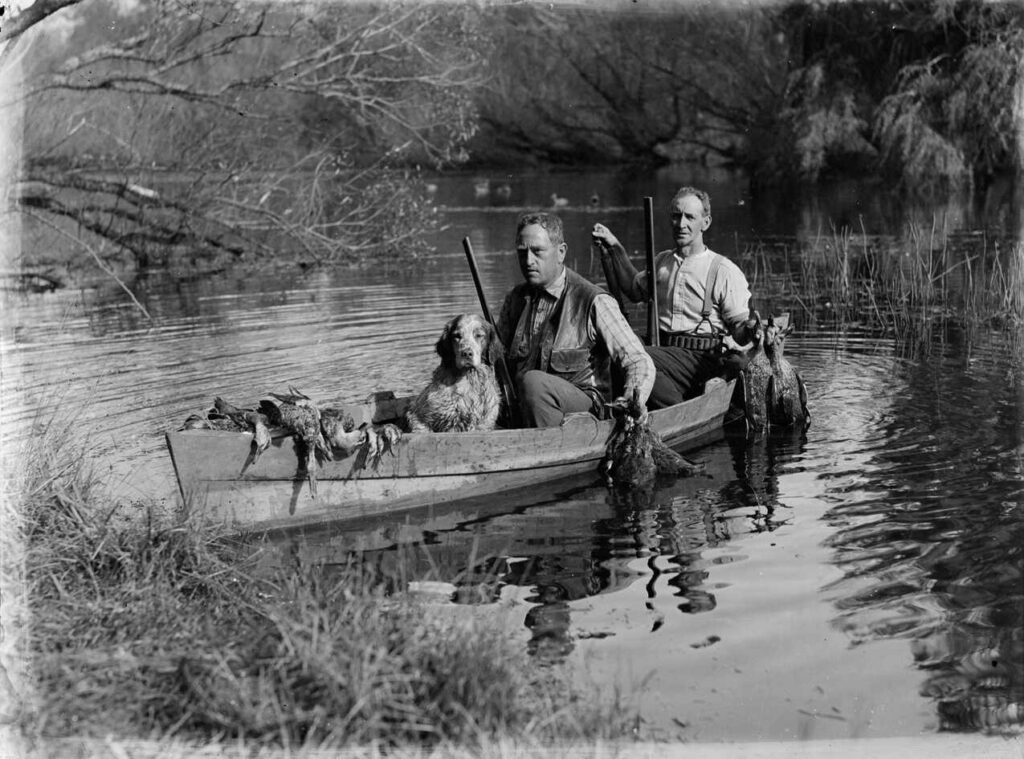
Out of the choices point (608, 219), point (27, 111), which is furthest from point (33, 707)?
point (608, 219)

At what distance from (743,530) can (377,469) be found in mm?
2138

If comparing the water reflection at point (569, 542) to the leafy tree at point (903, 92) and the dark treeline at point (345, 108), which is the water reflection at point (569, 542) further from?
the leafy tree at point (903, 92)

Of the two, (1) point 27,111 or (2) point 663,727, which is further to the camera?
(1) point 27,111

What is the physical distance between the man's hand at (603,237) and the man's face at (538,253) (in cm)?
133

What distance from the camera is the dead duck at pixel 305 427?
6855 mm

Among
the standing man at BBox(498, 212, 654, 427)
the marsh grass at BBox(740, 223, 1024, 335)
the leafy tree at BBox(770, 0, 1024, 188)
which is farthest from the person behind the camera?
the leafy tree at BBox(770, 0, 1024, 188)

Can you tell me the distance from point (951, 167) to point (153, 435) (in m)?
18.8

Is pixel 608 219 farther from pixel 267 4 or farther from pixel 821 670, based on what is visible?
pixel 821 670

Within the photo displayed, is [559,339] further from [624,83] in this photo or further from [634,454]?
[624,83]

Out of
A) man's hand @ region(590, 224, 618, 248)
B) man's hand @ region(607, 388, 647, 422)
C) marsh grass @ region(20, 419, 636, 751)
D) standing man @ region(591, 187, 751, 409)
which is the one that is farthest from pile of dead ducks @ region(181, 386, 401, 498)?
standing man @ region(591, 187, 751, 409)

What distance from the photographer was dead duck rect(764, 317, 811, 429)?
916 centimetres

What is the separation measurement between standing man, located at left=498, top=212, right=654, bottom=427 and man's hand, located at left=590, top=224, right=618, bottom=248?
117cm

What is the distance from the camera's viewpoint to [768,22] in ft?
124

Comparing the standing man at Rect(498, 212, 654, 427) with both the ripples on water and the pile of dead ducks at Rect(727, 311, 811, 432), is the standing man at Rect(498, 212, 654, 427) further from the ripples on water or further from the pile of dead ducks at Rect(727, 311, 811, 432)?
the pile of dead ducks at Rect(727, 311, 811, 432)
